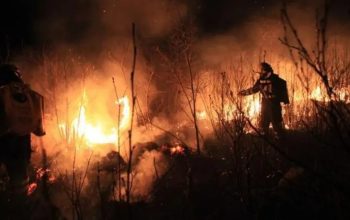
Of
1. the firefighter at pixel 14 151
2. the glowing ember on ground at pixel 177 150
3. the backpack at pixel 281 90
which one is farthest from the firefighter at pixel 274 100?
the firefighter at pixel 14 151

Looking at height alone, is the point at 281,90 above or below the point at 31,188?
above

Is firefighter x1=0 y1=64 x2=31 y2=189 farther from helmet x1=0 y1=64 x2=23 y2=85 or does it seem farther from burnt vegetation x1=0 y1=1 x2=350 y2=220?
burnt vegetation x1=0 y1=1 x2=350 y2=220

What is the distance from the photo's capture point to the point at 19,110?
209 inches

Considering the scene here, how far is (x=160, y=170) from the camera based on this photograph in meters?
6.85

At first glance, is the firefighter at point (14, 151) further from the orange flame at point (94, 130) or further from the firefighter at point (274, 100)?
the firefighter at point (274, 100)

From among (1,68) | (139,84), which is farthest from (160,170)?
(139,84)

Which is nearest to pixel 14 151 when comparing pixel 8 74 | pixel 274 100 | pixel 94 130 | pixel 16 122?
pixel 16 122

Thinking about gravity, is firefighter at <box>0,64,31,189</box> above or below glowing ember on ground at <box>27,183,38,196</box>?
above

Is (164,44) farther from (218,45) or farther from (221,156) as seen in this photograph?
(221,156)

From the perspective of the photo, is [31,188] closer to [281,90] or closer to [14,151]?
[14,151]

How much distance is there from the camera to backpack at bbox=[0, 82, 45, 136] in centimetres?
521

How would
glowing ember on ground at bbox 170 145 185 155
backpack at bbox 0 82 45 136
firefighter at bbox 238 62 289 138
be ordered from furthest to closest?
firefighter at bbox 238 62 289 138, glowing ember on ground at bbox 170 145 185 155, backpack at bbox 0 82 45 136

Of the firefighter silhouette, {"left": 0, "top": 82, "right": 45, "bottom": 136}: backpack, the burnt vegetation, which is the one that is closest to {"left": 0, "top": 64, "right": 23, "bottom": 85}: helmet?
the firefighter silhouette

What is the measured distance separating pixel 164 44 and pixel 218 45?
2328 millimetres
